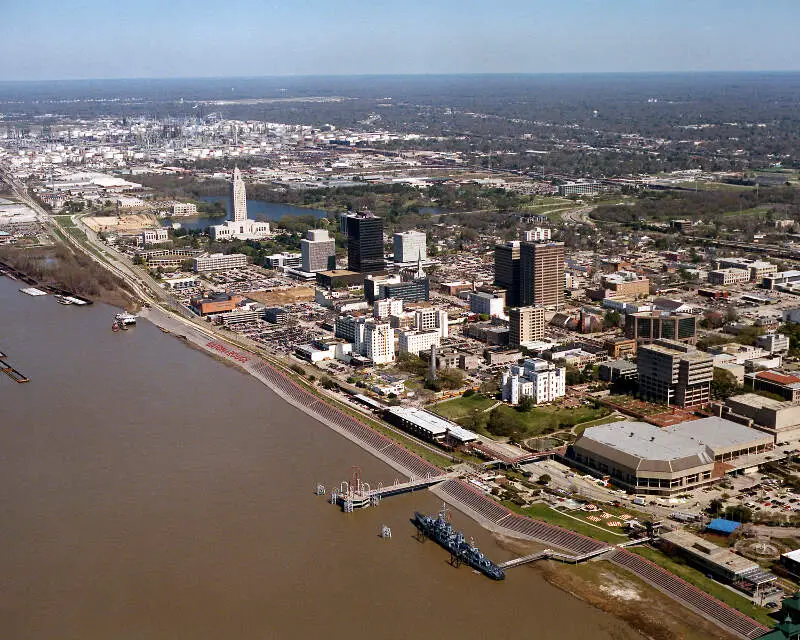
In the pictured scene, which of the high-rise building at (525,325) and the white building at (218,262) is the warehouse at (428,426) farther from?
the white building at (218,262)

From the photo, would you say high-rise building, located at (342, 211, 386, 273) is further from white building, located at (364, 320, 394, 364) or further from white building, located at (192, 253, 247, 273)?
white building, located at (364, 320, 394, 364)

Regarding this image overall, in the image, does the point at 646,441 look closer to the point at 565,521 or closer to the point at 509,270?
the point at 565,521

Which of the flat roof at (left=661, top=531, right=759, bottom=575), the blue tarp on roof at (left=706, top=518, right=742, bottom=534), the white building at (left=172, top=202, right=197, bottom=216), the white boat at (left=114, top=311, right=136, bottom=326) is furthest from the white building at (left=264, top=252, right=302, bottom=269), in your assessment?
the flat roof at (left=661, top=531, right=759, bottom=575)

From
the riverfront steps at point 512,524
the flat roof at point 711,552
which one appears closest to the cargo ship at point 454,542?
the riverfront steps at point 512,524

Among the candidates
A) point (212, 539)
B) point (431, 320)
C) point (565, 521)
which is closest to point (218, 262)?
point (431, 320)

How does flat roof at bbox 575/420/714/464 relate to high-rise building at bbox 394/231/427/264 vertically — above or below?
below
